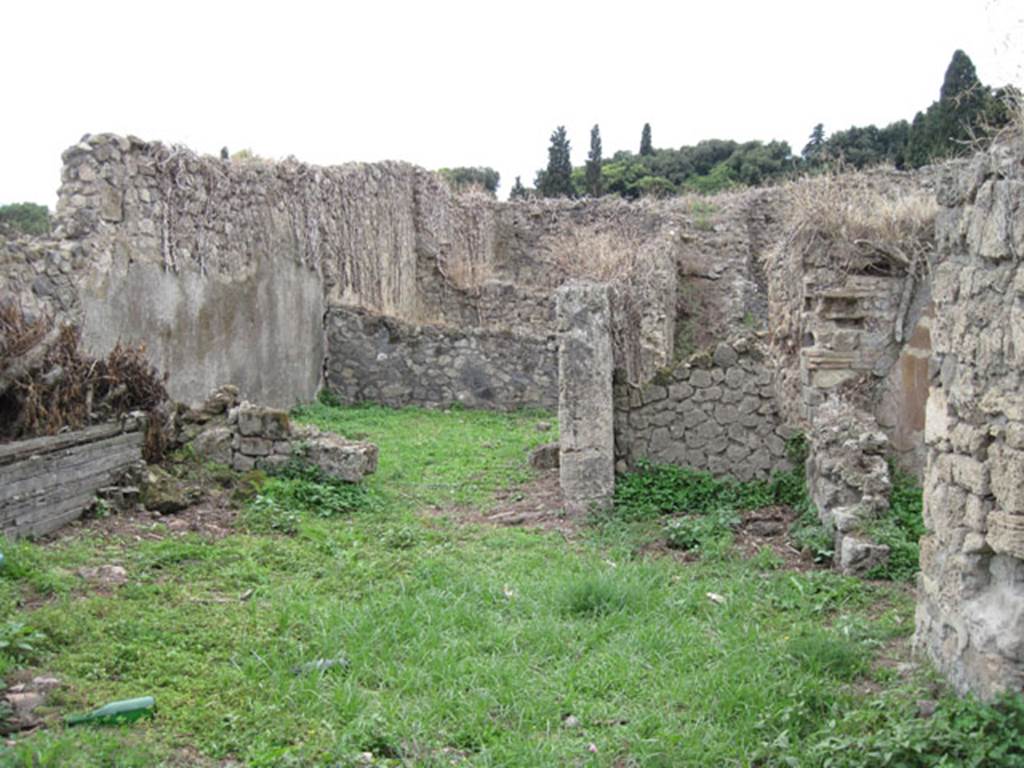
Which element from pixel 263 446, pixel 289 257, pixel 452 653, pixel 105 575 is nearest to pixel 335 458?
pixel 263 446

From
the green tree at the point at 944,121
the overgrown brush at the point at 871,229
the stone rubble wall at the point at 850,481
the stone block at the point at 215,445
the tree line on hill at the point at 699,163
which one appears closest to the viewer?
the stone rubble wall at the point at 850,481

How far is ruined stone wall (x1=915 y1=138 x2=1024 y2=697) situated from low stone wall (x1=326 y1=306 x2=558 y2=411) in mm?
9981

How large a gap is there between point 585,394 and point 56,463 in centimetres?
396

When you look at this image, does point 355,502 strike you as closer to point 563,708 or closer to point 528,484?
point 528,484

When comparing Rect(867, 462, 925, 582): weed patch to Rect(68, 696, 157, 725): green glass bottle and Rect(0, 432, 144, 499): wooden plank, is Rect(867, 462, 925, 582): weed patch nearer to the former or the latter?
Rect(68, 696, 157, 725): green glass bottle

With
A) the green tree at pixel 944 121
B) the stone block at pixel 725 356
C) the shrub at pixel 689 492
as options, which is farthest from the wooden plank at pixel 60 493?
the green tree at pixel 944 121

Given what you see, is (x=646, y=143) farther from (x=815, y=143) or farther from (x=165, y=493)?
(x=165, y=493)

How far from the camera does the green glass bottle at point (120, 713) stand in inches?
154

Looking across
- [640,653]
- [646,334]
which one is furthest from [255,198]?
[640,653]

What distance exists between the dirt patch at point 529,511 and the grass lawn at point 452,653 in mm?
757

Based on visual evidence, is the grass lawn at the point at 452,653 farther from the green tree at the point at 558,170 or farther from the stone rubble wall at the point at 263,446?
the green tree at the point at 558,170

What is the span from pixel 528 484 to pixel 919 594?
15.7 feet

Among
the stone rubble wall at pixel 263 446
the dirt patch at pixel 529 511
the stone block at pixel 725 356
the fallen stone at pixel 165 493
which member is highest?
the stone block at pixel 725 356

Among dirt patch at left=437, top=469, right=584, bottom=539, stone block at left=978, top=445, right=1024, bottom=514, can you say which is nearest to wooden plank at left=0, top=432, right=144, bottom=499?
dirt patch at left=437, top=469, right=584, bottom=539
